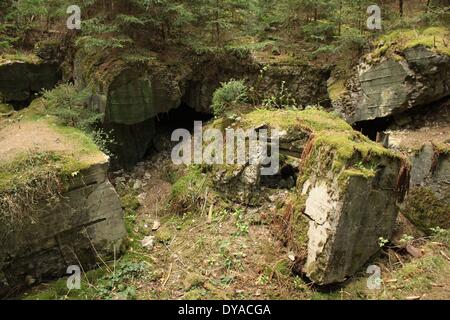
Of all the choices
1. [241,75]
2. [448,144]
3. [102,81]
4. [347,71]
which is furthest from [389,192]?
[102,81]

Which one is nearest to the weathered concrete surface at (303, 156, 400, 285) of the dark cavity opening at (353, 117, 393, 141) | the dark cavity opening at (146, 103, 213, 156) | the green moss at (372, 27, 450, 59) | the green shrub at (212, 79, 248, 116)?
the green shrub at (212, 79, 248, 116)

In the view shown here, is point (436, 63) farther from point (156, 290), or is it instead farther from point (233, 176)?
point (156, 290)

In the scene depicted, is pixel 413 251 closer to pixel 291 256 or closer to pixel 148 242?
pixel 291 256

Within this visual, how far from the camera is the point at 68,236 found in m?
6.06

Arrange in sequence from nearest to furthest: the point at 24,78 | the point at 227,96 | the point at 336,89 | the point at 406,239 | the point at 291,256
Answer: the point at 291,256
the point at 406,239
the point at 227,96
the point at 336,89
the point at 24,78

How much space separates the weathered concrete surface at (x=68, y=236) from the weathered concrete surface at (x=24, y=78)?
639cm

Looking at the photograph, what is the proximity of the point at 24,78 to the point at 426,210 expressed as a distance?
36.6ft

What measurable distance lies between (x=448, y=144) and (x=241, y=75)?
5.65 metres

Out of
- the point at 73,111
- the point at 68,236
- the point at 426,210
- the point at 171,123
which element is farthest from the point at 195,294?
the point at 171,123

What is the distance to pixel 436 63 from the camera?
8516mm

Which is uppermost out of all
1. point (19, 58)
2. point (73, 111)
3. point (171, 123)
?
point (19, 58)

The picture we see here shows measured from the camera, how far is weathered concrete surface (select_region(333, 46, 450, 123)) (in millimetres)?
8664

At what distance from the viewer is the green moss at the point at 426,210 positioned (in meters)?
7.11

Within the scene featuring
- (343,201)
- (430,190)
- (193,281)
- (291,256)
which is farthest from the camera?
(430,190)
